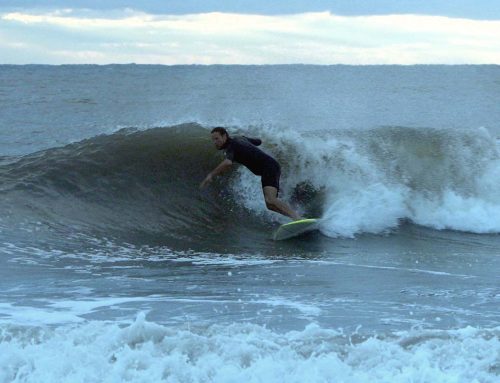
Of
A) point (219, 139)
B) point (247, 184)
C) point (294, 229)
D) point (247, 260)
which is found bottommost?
point (247, 260)

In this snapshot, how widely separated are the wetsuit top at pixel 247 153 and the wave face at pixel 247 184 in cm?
94

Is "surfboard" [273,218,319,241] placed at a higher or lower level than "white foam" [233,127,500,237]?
lower

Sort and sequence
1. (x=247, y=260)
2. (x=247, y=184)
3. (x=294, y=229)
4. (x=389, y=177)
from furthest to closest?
(x=389, y=177), (x=247, y=184), (x=294, y=229), (x=247, y=260)

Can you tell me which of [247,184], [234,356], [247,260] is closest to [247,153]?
[247,260]

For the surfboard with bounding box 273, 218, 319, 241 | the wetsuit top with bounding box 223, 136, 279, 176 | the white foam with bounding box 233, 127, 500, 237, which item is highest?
the wetsuit top with bounding box 223, 136, 279, 176

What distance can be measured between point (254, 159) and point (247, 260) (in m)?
1.80

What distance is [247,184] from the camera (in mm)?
12664

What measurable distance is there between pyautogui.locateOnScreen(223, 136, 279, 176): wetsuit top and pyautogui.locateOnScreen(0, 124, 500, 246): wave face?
3.07 feet

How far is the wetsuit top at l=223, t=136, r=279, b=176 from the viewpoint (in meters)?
10.5

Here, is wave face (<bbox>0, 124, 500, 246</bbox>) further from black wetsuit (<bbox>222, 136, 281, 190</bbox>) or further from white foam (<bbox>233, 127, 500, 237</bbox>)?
black wetsuit (<bbox>222, 136, 281, 190</bbox>)

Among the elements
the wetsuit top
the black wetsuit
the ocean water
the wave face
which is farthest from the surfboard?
the wetsuit top

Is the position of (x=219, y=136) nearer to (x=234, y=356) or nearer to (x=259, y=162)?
(x=259, y=162)

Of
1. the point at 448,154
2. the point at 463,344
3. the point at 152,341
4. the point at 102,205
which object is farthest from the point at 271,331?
the point at 448,154

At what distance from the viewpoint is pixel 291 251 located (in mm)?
9906
